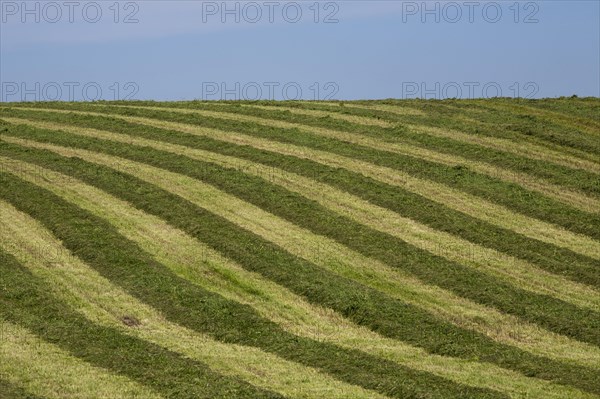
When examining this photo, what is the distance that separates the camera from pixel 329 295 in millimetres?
33688

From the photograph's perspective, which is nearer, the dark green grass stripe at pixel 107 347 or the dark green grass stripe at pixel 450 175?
the dark green grass stripe at pixel 107 347

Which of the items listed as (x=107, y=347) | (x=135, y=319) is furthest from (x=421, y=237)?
(x=107, y=347)

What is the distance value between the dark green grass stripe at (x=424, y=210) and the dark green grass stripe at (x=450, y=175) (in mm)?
525

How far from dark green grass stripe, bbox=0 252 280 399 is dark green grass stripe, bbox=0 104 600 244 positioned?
65.7 feet

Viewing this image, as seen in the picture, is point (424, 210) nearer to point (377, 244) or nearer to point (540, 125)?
point (377, 244)

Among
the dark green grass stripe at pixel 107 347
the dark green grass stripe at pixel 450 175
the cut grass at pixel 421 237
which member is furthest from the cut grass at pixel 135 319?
the dark green grass stripe at pixel 450 175

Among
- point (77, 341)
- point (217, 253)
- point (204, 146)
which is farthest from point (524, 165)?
point (77, 341)

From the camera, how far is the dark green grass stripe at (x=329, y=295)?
28500 millimetres

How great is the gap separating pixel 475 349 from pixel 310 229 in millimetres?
11950

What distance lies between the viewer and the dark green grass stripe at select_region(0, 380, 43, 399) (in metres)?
23.6

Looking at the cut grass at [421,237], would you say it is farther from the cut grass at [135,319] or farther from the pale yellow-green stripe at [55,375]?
the pale yellow-green stripe at [55,375]

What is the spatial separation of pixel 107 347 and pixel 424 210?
18.4 meters

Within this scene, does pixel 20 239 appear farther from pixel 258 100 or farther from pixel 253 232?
pixel 258 100

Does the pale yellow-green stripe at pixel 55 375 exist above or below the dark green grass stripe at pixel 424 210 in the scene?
below
